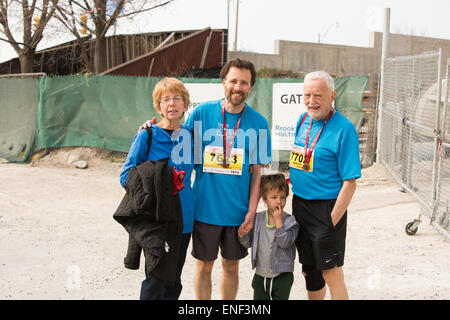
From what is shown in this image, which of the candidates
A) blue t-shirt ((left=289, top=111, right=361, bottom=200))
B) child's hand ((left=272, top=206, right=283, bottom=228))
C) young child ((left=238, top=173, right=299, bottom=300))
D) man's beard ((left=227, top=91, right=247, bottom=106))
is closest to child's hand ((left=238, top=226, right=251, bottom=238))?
young child ((left=238, top=173, right=299, bottom=300))

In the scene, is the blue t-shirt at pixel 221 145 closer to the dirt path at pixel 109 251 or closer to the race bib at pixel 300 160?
the race bib at pixel 300 160

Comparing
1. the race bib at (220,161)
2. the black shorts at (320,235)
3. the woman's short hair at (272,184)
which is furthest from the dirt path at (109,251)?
the race bib at (220,161)

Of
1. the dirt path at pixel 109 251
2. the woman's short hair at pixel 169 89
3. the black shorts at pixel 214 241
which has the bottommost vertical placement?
the dirt path at pixel 109 251

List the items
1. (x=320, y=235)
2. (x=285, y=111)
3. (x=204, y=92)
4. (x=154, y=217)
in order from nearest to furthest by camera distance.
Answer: (x=154, y=217) < (x=320, y=235) < (x=285, y=111) < (x=204, y=92)

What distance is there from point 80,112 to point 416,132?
7.66 metres

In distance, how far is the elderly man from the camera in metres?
3.24

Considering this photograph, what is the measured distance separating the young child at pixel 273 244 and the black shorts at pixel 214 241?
0.06 meters

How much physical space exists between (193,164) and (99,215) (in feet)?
13.5

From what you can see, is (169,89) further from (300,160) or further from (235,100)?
(300,160)

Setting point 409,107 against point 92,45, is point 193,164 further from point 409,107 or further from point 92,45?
point 92,45

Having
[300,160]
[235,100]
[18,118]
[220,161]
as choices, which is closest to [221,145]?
[220,161]

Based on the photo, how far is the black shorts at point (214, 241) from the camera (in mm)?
3557

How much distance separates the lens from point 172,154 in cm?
324

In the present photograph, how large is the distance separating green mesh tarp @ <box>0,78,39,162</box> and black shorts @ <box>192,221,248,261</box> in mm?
9705
